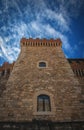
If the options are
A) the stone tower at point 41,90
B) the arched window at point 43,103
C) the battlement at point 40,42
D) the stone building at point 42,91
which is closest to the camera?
the stone building at point 42,91

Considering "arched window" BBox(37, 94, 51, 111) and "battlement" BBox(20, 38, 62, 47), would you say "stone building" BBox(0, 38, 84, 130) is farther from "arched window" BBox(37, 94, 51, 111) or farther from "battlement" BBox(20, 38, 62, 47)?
"battlement" BBox(20, 38, 62, 47)

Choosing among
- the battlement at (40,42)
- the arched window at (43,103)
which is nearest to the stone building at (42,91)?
the arched window at (43,103)

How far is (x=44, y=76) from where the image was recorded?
1123 centimetres

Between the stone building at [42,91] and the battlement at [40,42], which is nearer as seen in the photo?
the stone building at [42,91]

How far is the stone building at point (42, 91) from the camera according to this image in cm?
858

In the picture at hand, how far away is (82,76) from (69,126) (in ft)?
20.6

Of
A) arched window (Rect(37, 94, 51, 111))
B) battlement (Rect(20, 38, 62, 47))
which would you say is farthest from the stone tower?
battlement (Rect(20, 38, 62, 47))

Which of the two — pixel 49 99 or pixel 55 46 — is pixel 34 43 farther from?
pixel 49 99

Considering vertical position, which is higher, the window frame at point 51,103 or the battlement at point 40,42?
the battlement at point 40,42

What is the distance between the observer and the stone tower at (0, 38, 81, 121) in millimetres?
8734

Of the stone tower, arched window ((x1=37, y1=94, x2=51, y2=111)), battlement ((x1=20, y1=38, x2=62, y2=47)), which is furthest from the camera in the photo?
battlement ((x1=20, y1=38, x2=62, y2=47))

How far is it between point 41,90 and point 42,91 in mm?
110

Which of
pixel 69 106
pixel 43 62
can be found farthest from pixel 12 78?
pixel 69 106

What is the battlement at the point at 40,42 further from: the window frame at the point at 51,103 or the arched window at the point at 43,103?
the arched window at the point at 43,103
